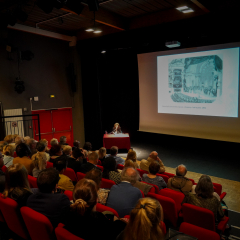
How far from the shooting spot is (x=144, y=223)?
1449 mm

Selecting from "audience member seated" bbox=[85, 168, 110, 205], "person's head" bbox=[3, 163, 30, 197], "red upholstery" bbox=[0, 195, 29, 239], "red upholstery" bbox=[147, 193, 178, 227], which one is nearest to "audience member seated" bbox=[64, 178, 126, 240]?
"audience member seated" bbox=[85, 168, 110, 205]

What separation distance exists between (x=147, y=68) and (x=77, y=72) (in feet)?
9.58

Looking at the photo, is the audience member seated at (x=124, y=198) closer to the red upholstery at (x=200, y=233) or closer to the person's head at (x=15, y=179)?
the red upholstery at (x=200, y=233)

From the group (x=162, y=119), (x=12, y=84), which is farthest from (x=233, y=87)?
(x=12, y=84)

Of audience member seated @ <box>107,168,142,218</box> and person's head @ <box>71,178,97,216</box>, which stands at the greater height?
person's head @ <box>71,178,97,216</box>

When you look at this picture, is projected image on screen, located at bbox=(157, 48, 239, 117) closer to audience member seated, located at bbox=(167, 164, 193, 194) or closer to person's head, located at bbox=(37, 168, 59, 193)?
audience member seated, located at bbox=(167, 164, 193, 194)

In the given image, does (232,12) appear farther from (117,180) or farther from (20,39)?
(20,39)

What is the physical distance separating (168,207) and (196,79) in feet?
16.5

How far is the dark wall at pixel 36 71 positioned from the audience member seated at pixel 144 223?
7.24 m

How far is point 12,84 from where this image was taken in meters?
7.93

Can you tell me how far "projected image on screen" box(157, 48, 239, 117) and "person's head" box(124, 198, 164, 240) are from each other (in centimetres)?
590

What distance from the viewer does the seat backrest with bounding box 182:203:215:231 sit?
255 centimetres

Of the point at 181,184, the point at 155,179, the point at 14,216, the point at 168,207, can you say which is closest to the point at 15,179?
the point at 14,216

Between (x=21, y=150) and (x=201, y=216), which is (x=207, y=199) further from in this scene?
(x=21, y=150)
